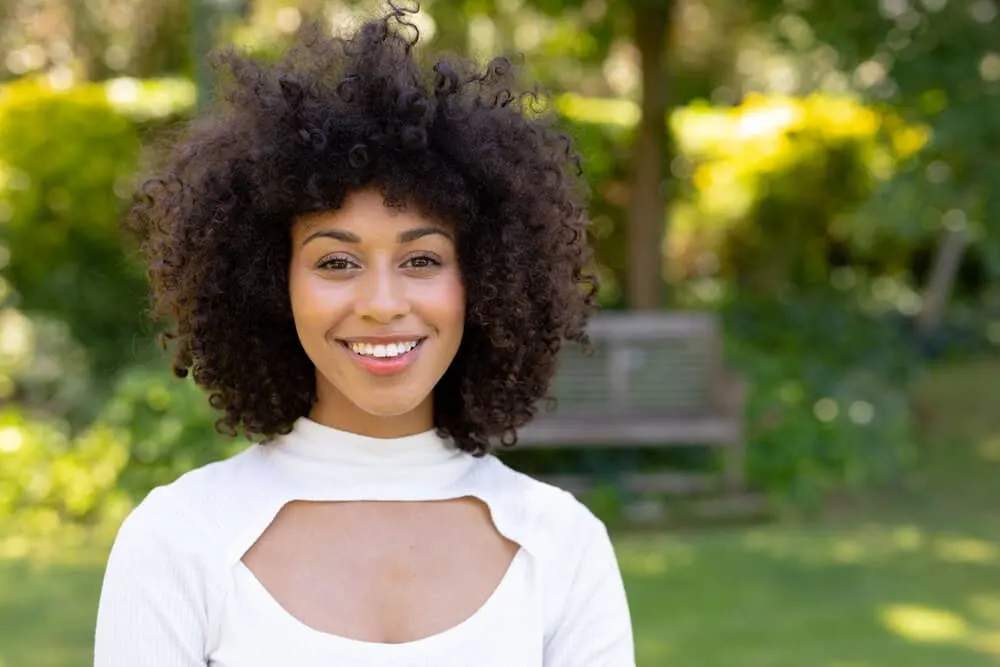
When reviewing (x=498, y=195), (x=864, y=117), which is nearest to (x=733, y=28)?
(x=864, y=117)

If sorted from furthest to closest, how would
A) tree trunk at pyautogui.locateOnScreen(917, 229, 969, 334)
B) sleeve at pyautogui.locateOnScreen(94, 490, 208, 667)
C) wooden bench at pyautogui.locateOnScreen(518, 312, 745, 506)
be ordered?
tree trunk at pyautogui.locateOnScreen(917, 229, 969, 334) < wooden bench at pyautogui.locateOnScreen(518, 312, 745, 506) < sleeve at pyautogui.locateOnScreen(94, 490, 208, 667)

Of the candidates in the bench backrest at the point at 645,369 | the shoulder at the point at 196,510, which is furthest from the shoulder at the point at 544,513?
the bench backrest at the point at 645,369

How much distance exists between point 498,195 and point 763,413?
5.14 meters

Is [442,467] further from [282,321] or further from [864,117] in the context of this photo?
[864,117]

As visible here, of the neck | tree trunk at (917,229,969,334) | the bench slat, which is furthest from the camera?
tree trunk at (917,229,969,334)

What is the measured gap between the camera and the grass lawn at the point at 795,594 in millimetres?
4422

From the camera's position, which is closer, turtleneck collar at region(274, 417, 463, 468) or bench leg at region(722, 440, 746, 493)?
turtleneck collar at region(274, 417, 463, 468)

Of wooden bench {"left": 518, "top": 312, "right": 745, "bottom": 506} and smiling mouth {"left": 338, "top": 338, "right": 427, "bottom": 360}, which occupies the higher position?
smiling mouth {"left": 338, "top": 338, "right": 427, "bottom": 360}

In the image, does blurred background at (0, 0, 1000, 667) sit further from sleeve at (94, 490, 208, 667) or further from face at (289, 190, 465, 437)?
sleeve at (94, 490, 208, 667)

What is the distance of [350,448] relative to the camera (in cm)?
165

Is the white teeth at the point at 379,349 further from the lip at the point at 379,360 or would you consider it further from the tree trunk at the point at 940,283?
the tree trunk at the point at 940,283

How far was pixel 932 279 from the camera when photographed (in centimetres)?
1129

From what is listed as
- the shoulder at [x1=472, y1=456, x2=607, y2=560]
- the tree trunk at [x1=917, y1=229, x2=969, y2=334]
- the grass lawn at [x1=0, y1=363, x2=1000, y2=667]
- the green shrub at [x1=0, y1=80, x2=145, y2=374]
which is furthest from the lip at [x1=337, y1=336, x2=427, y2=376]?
the tree trunk at [x1=917, y1=229, x2=969, y2=334]

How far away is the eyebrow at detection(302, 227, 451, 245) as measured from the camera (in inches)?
62.6
